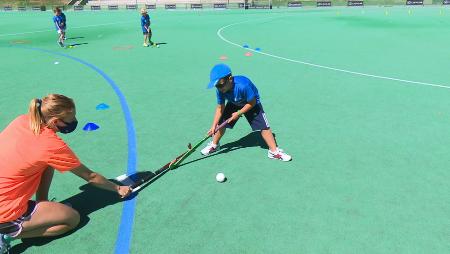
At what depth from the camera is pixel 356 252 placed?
13.6ft

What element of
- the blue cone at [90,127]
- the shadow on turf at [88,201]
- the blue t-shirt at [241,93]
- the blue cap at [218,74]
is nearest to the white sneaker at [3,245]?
the shadow on turf at [88,201]

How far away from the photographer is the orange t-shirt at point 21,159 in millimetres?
3781

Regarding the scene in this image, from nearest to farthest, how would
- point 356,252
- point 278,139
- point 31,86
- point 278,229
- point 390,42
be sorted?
point 356,252
point 278,229
point 278,139
point 31,86
point 390,42

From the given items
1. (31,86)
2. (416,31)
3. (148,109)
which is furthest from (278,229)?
(416,31)

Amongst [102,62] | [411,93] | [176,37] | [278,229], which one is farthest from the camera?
[176,37]

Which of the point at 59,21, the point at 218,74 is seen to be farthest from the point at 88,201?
the point at 59,21

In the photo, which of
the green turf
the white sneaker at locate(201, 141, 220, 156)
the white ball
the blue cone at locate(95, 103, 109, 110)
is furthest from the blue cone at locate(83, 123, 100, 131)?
the white ball

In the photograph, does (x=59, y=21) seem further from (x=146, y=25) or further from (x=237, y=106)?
(x=237, y=106)

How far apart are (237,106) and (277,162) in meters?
1.19

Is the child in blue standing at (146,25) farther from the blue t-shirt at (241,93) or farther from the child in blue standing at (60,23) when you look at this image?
the blue t-shirt at (241,93)

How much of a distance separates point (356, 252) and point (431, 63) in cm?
1134

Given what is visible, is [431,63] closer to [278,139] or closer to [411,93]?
[411,93]

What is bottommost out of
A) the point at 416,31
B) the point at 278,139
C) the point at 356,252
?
the point at 356,252

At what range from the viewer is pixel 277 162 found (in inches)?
245
